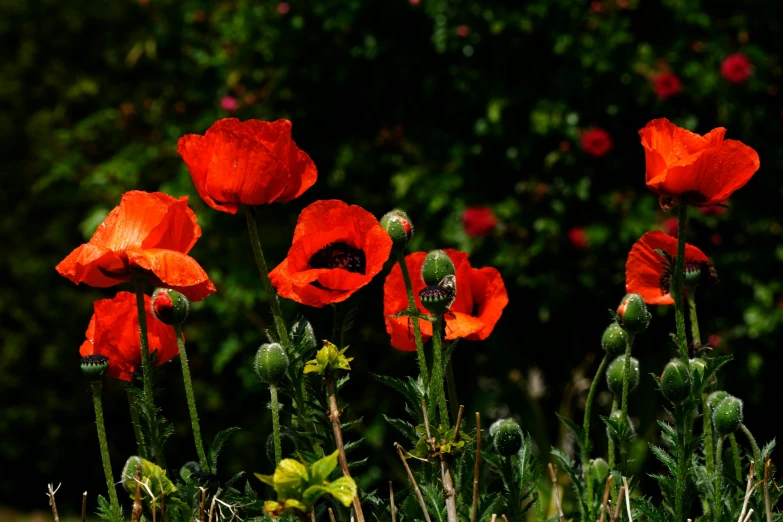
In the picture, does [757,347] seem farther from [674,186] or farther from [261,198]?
[261,198]

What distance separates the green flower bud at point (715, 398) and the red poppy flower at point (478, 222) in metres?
1.97

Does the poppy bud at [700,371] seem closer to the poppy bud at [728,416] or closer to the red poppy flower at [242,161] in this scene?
the poppy bud at [728,416]

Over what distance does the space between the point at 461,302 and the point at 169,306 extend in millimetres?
472

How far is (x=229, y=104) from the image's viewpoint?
384cm

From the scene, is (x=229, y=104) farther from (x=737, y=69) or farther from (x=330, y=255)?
(x=330, y=255)

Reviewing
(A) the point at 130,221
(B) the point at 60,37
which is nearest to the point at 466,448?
(A) the point at 130,221

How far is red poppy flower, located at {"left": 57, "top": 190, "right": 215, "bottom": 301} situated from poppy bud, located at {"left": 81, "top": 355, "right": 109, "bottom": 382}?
0.11 m

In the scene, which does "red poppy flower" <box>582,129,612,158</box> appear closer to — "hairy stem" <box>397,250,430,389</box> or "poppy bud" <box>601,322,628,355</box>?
"poppy bud" <box>601,322,628,355</box>

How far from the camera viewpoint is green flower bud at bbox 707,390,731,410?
4.80ft

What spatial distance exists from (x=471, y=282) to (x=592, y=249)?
1.93 meters

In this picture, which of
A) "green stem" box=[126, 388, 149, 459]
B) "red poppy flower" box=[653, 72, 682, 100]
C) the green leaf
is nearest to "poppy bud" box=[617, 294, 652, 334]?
the green leaf

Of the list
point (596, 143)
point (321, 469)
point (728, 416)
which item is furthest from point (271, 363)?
point (596, 143)

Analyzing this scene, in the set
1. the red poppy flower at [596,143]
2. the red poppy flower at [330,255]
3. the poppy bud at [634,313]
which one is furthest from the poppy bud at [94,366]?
the red poppy flower at [596,143]

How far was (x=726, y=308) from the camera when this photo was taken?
3.54 m
